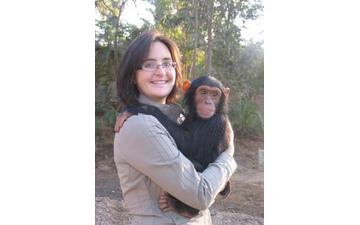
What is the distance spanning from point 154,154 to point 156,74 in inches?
8.0

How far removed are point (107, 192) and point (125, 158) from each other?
397mm

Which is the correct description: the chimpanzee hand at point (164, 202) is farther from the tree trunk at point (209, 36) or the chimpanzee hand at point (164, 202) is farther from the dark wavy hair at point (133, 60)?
the tree trunk at point (209, 36)

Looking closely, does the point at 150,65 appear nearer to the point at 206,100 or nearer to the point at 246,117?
the point at 206,100

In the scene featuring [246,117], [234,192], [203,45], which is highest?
[203,45]

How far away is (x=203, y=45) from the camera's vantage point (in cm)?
132

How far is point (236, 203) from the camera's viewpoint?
1.31m

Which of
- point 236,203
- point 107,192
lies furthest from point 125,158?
point 236,203

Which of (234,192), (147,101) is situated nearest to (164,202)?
(147,101)

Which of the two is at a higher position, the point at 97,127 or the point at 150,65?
the point at 150,65

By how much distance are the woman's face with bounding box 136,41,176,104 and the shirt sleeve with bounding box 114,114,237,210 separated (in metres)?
0.11

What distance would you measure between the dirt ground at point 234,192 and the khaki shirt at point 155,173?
331 mm

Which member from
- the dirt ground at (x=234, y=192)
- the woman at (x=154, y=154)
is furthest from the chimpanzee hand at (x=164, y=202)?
the dirt ground at (x=234, y=192)
